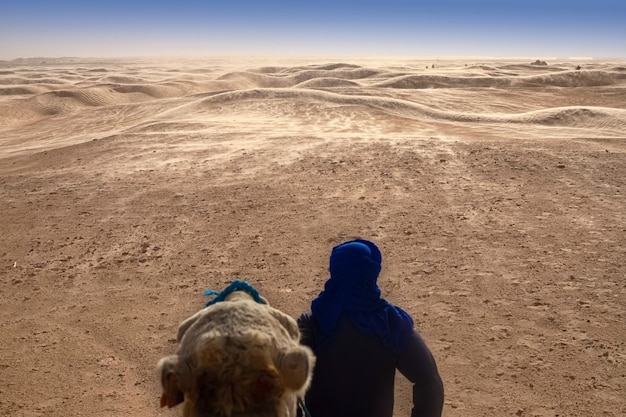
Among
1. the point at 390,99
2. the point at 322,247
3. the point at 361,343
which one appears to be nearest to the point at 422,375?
the point at 361,343

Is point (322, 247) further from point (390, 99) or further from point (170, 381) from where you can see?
point (390, 99)

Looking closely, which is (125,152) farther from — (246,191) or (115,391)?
(115,391)

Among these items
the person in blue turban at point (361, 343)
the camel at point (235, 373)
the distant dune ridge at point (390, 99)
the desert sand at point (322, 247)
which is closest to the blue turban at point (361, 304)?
the person in blue turban at point (361, 343)

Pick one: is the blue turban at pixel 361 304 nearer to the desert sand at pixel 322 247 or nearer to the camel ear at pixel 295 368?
the camel ear at pixel 295 368

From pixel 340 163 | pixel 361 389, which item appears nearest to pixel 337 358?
pixel 361 389

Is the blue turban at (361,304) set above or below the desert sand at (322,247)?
above

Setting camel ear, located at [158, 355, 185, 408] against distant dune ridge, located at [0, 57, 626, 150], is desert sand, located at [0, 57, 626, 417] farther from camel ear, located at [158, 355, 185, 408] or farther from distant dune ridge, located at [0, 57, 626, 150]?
camel ear, located at [158, 355, 185, 408]
